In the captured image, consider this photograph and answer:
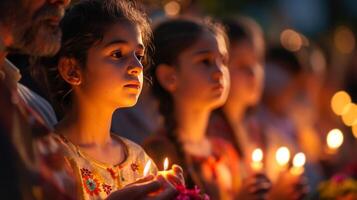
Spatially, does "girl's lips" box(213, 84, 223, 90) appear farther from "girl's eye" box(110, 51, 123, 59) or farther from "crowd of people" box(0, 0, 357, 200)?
"girl's eye" box(110, 51, 123, 59)

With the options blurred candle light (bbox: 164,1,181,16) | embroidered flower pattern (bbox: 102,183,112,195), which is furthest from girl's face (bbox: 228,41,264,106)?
embroidered flower pattern (bbox: 102,183,112,195)

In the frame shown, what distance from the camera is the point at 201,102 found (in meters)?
4.53

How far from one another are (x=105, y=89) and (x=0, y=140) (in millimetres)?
861

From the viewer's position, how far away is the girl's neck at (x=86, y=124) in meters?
3.51

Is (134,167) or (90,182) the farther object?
(134,167)

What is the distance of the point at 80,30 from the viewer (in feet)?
11.7

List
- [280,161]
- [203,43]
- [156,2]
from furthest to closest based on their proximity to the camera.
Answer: [156,2] → [280,161] → [203,43]

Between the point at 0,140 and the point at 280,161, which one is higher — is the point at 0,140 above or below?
below

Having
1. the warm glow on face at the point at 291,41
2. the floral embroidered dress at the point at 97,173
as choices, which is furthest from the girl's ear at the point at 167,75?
the warm glow on face at the point at 291,41

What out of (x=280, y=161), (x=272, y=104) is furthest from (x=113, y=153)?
(x=272, y=104)

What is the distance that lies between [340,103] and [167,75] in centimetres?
533

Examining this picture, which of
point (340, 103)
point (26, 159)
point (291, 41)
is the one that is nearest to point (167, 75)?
point (26, 159)

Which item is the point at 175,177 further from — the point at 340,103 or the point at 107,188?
the point at 340,103

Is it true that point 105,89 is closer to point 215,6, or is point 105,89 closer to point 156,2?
point 156,2
